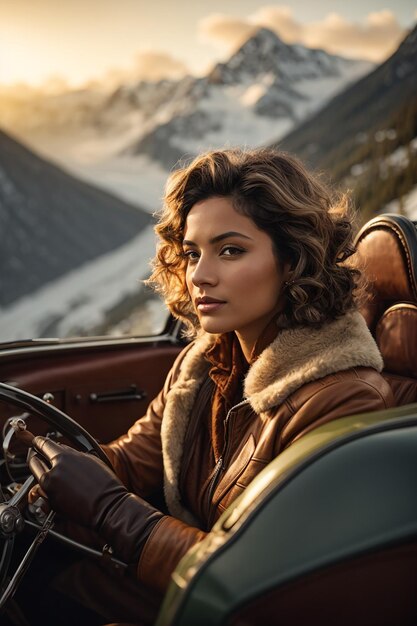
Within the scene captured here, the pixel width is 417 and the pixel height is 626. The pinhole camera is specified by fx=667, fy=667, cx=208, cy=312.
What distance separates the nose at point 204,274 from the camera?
1445 millimetres

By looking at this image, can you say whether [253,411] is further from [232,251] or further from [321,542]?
[321,542]

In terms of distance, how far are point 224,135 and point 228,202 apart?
548 inches

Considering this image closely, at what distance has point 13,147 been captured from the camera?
15.1m

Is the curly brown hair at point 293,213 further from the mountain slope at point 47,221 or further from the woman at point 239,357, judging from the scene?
the mountain slope at point 47,221

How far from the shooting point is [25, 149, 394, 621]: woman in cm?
126

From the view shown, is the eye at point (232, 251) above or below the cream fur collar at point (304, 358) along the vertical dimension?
above

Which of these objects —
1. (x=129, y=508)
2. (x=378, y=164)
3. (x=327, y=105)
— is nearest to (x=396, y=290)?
(x=129, y=508)

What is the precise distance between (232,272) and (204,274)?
64mm

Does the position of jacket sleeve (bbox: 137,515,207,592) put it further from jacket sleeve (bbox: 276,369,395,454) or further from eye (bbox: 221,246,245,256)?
eye (bbox: 221,246,245,256)

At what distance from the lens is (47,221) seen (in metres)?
14.7

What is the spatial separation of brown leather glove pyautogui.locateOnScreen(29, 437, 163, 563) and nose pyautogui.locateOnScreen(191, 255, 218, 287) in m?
0.44

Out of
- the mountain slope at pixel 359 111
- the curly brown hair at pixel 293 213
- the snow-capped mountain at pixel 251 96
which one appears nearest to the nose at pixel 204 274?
the curly brown hair at pixel 293 213

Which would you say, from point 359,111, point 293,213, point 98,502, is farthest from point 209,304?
point 359,111

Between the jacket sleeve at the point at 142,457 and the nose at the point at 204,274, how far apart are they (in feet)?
1.65
